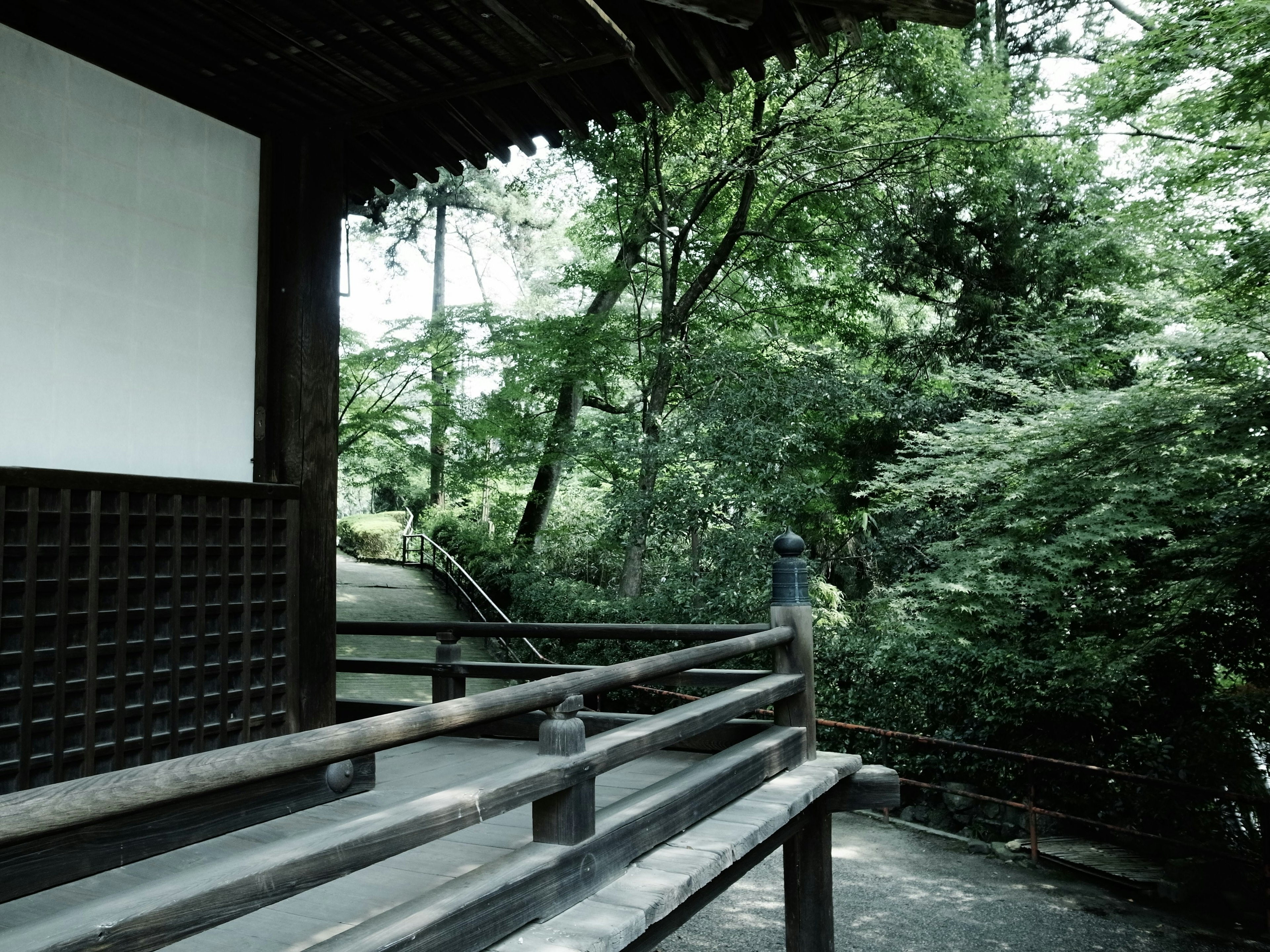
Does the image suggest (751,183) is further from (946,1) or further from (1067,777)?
(946,1)

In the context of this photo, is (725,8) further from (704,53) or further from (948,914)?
(948,914)

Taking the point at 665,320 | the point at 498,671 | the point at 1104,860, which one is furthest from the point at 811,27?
the point at 665,320

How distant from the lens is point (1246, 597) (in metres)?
8.32

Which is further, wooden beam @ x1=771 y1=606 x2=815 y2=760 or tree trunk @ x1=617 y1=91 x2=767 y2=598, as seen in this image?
tree trunk @ x1=617 y1=91 x2=767 y2=598

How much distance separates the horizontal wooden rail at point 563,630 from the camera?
447 centimetres

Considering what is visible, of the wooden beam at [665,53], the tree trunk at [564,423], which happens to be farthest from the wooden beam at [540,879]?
the tree trunk at [564,423]

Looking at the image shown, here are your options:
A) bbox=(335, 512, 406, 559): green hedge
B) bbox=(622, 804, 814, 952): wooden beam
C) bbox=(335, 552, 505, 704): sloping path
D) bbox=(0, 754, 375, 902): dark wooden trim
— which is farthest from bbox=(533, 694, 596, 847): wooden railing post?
bbox=(335, 512, 406, 559): green hedge

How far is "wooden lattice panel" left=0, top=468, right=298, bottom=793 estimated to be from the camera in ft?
8.77

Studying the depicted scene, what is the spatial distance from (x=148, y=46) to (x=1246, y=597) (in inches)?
363

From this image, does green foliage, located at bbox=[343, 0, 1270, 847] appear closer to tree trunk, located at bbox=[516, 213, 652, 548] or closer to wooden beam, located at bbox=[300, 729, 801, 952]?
tree trunk, located at bbox=[516, 213, 652, 548]

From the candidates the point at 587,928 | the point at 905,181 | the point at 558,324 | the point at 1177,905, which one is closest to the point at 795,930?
the point at 587,928

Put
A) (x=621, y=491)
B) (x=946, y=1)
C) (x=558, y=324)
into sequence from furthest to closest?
(x=558, y=324) < (x=621, y=491) < (x=946, y=1)

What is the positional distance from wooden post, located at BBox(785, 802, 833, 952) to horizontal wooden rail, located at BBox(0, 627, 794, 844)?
2.07 meters

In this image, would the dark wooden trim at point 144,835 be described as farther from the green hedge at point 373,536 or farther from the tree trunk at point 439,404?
the green hedge at point 373,536
